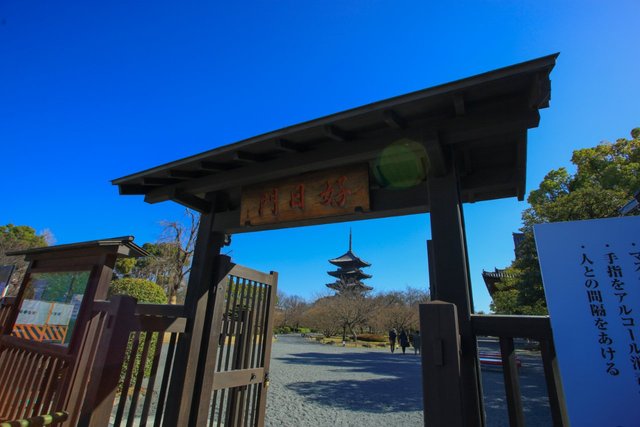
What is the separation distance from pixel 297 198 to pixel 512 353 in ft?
6.54

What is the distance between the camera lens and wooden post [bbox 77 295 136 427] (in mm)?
2115

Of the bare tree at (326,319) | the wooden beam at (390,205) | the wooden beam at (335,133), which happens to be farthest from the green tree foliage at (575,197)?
the bare tree at (326,319)

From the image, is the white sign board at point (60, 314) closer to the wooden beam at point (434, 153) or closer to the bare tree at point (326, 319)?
the wooden beam at point (434, 153)

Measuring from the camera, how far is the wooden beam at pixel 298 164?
238cm

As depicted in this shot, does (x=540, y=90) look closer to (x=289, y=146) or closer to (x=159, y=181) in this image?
(x=289, y=146)

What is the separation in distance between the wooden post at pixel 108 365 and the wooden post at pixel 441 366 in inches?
79.9

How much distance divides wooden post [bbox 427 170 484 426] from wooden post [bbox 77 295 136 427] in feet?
7.46

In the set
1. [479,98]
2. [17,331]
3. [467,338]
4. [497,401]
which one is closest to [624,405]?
[467,338]

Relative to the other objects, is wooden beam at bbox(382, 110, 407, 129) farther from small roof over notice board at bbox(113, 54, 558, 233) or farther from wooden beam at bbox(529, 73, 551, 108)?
wooden beam at bbox(529, 73, 551, 108)

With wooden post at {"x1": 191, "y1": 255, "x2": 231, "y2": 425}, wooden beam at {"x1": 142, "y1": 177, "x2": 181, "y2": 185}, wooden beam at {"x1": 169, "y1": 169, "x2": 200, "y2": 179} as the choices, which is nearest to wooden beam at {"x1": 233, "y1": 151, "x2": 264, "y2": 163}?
wooden beam at {"x1": 169, "y1": 169, "x2": 200, "y2": 179}

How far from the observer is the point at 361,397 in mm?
6730

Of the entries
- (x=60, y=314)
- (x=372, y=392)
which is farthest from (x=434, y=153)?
(x=372, y=392)

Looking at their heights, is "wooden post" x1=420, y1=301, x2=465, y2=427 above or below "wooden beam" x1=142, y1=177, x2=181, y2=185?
below

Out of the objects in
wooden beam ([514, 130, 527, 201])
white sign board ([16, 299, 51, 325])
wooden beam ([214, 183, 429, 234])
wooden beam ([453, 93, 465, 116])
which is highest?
wooden beam ([453, 93, 465, 116])
